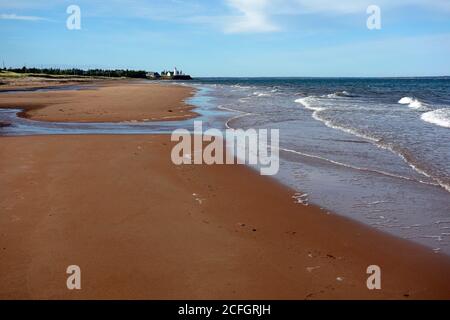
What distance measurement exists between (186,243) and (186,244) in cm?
4

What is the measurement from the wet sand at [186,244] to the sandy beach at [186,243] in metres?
0.01

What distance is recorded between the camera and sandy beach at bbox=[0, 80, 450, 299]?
4.29m

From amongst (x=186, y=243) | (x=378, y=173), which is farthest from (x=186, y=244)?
(x=378, y=173)

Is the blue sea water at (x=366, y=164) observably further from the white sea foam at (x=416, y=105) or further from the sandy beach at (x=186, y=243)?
the white sea foam at (x=416, y=105)

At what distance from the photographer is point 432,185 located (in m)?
8.31

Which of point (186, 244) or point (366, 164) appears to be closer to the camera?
point (186, 244)

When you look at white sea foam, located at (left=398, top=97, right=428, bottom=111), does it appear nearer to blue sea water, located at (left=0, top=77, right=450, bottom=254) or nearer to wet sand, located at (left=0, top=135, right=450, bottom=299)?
blue sea water, located at (left=0, top=77, right=450, bottom=254)

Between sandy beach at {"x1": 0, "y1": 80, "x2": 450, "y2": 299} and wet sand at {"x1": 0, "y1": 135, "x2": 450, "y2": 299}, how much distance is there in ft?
0.05

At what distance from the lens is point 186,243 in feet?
17.5

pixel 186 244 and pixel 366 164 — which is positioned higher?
pixel 366 164
